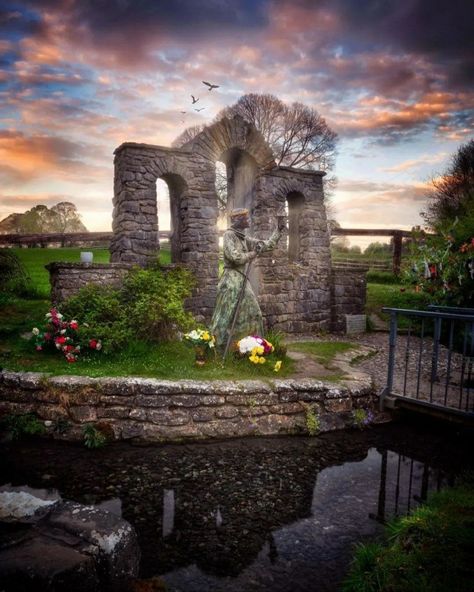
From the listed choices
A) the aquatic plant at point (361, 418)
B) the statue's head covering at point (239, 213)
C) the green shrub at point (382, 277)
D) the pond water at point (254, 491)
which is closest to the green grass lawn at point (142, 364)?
the pond water at point (254, 491)

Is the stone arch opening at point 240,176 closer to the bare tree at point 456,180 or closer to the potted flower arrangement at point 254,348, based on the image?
the potted flower arrangement at point 254,348

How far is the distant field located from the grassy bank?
37.8ft

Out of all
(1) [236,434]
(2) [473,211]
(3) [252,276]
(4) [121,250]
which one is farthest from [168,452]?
(2) [473,211]

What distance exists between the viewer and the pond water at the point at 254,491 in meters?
2.78

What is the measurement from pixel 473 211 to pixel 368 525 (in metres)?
6.98

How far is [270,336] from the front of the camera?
6582mm

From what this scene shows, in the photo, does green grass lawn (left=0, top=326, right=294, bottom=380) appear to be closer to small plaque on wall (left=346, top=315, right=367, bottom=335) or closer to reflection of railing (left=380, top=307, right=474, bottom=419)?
reflection of railing (left=380, top=307, right=474, bottom=419)

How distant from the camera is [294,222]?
1070 cm

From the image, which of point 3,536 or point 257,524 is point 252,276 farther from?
point 3,536

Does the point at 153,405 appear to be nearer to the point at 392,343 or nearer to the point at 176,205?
the point at 392,343

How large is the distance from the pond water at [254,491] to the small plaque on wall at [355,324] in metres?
5.22

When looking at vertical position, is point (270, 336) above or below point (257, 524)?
above

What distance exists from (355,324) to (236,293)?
538cm

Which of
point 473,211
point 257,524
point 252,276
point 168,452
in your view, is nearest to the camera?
point 257,524
